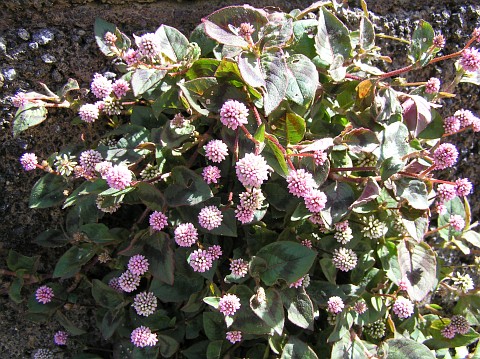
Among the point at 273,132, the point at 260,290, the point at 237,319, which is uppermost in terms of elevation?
the point at 273,132

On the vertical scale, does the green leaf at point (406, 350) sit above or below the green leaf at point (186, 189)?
below

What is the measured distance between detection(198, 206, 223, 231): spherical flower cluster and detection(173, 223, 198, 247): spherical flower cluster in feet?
0.13

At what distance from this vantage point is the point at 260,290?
1.68 meters

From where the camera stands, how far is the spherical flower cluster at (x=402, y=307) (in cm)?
187

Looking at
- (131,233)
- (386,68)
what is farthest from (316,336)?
(386,68)

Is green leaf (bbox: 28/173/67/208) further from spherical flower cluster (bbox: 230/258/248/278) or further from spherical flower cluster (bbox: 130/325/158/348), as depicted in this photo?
spherical flower cluster (bbox: 230/258/248/278)

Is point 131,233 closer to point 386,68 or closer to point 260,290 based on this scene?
point 260,290

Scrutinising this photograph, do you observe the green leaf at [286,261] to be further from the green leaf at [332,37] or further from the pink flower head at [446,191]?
the green leaf at [332,37]

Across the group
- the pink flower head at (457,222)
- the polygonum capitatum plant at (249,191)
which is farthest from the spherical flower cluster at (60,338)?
the pink flower head at (457,222)

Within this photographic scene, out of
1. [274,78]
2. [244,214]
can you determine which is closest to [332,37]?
[274,78]

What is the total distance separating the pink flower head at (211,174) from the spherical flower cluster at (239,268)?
0.28 meters

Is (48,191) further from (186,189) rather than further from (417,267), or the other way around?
(417,267)

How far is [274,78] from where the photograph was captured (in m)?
1.63

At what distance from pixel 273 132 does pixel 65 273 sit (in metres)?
0.88
